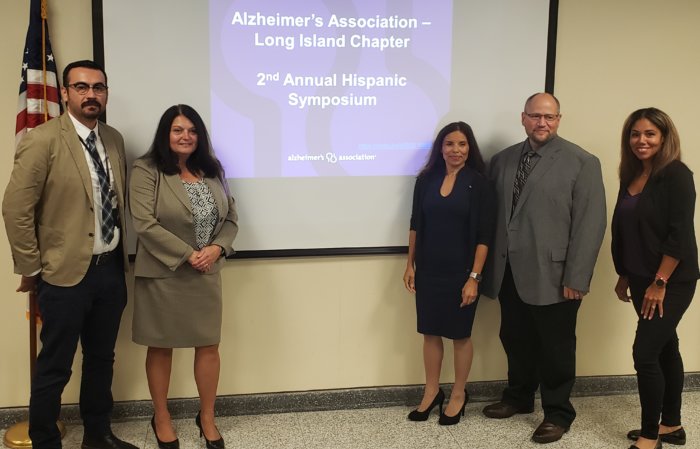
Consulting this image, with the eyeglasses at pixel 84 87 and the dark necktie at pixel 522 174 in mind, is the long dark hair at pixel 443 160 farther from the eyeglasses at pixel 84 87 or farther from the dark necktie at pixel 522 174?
the eyeglasses at pixel 84 87

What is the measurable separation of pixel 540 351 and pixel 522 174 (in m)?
0.88

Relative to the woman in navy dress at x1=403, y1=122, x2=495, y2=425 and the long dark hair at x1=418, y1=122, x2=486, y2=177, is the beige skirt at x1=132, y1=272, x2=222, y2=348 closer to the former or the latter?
the woman in navy dress at x1=403, y1=122, x2=495, y2=425

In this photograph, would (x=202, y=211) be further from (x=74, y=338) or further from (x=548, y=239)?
(x=548, y=239)

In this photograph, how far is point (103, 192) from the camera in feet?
8.55

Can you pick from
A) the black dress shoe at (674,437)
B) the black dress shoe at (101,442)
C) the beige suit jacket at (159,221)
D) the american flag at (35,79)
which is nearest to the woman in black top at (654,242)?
the black dress shoe at (674,437)

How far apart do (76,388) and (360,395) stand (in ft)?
4.72

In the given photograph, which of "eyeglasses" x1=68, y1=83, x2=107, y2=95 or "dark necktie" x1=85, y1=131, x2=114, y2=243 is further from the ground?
"eyeglasses" x1=68, y1=83, x2=107, y2=95

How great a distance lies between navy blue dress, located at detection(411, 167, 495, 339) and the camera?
9.94 ft

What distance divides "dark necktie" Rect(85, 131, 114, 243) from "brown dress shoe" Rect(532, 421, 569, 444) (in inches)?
84.8

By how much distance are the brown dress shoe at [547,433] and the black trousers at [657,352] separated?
38cm

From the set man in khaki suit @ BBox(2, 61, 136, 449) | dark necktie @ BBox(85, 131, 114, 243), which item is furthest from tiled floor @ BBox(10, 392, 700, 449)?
dark necktie @ BBox(85, 131, 114, 243)

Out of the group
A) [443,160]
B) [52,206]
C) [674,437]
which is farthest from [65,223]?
[674,437]

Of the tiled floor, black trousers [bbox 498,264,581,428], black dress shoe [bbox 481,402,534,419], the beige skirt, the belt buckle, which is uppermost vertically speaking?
the belt buckle

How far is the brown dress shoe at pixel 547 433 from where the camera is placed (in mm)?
3066
